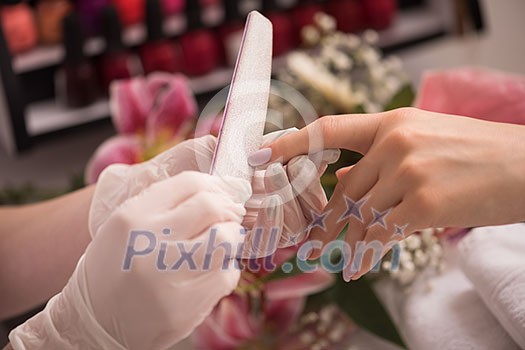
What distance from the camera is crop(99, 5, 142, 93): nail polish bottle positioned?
1.08m

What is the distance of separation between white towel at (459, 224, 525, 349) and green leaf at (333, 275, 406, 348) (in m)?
0.10

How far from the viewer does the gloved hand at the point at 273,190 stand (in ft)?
1.56

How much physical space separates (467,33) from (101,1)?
2.20ft

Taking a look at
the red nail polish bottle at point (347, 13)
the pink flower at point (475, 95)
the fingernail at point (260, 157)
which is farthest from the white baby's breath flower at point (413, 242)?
the red nail polish bottle at point (347, 13)

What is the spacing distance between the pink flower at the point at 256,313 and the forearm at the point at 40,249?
0.15 m

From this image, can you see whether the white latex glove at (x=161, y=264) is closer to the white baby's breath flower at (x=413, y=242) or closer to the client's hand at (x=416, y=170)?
the client's hand at (x=416, y=170)

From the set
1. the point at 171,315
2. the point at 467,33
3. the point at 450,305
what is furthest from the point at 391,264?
the point at 467,33

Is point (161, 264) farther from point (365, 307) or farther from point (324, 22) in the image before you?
point (324, 22)

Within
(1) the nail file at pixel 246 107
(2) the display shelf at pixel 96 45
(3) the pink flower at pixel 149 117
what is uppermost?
(1) the nail file at pixel 246 107

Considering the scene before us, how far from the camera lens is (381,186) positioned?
0.46 metres

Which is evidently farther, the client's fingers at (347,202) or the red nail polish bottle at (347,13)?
the red nail polish bottle at (347,13)

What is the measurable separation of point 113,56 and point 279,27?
291mm

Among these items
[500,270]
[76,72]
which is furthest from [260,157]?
[76,72]

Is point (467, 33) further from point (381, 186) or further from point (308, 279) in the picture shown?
point (381, 186)
